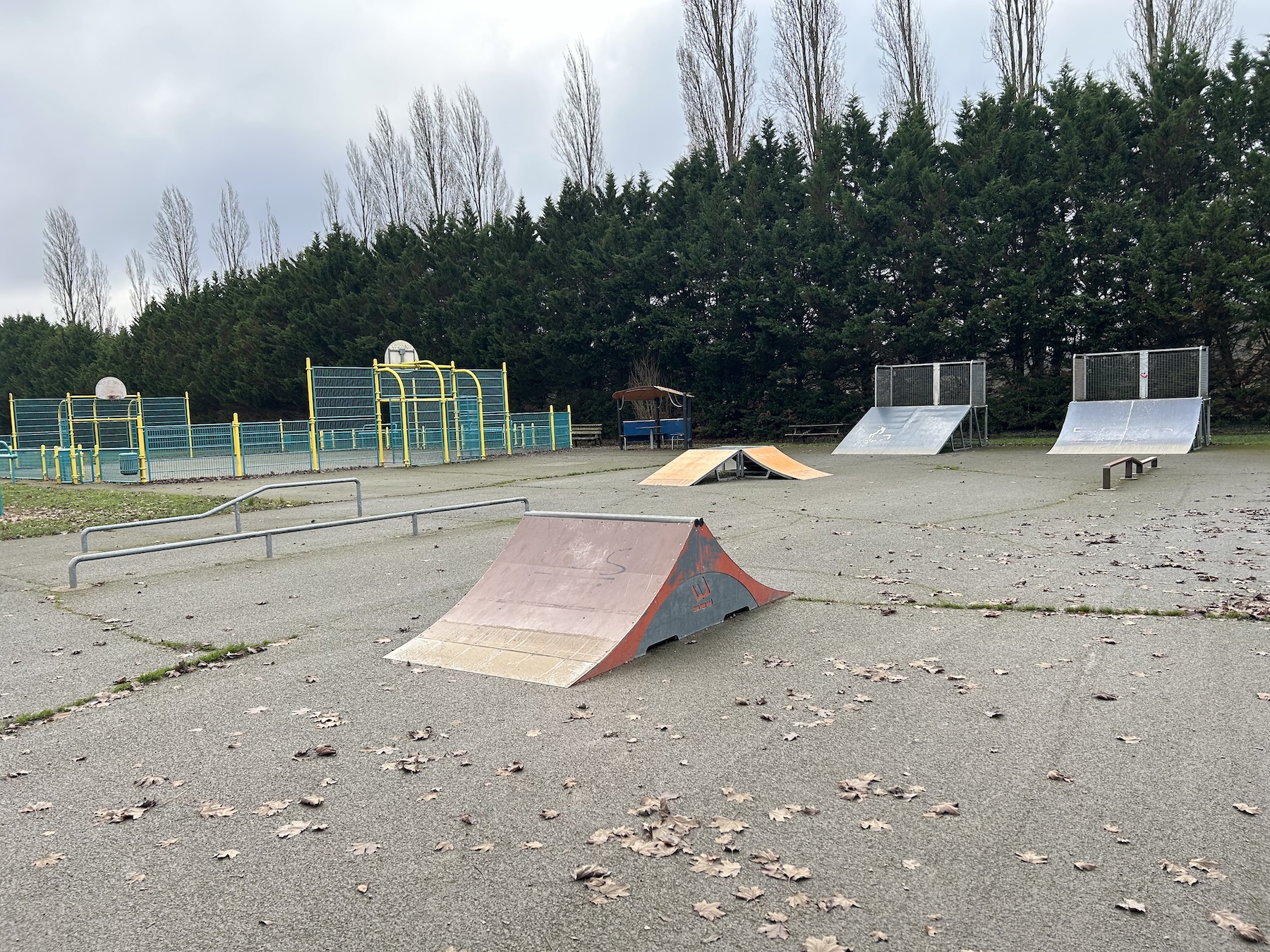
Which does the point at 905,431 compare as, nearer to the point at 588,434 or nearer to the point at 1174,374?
the point at 1174,374

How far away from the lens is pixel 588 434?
122 feet

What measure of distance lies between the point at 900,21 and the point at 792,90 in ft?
16.0

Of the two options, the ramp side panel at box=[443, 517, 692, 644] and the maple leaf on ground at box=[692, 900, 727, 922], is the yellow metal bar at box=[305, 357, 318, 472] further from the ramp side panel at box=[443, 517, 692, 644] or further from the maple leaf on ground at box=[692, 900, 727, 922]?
the maple leaf on ground at box=[692, 900, 727, 922]

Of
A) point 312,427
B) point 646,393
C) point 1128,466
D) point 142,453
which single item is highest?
point 646,393

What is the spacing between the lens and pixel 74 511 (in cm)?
1534

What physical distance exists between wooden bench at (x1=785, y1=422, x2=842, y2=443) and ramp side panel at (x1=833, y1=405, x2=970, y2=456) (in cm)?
440

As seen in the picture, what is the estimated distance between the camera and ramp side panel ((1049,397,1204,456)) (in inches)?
851

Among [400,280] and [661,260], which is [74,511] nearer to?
[661,260]

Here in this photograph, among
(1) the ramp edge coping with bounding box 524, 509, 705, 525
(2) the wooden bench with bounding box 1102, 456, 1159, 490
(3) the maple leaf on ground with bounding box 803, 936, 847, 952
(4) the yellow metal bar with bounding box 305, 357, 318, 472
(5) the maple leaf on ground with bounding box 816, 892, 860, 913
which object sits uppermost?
(4) the yellow metal bar with bounding box 305, 357, 318, 472

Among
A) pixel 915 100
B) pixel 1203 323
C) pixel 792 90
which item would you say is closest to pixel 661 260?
pixel 792 90

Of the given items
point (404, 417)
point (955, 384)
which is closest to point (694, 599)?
point (404, 417)

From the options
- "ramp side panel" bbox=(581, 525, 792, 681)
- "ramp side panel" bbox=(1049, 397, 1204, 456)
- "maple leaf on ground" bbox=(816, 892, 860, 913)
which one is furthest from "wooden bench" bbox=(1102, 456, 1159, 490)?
"maple leaf on ground" bbox=(816, 892, 860, 913)

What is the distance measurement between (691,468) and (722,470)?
1.90 meters

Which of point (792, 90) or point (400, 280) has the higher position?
point (792, 90)
